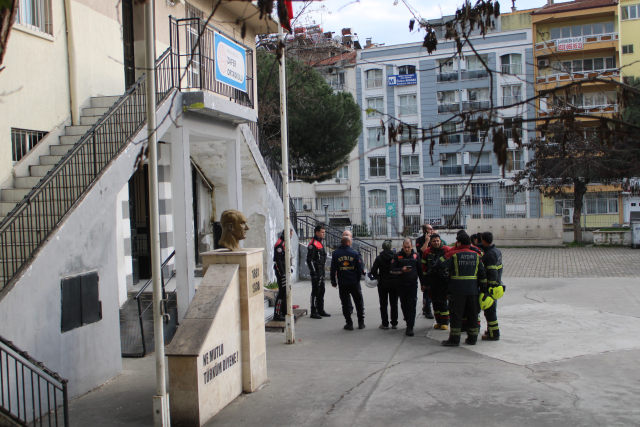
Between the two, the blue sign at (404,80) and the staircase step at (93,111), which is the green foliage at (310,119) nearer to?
the staircase step at (93,111)

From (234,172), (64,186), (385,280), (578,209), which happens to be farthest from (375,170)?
(64,186)

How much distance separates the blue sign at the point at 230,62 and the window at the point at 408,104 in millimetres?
35281

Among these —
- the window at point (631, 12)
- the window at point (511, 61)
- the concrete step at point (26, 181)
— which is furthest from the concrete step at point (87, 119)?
the window at point (631, 12)

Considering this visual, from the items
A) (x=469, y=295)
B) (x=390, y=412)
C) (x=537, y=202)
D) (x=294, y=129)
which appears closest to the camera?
(x=390, y=412)

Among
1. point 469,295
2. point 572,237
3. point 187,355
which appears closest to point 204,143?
point 469,295

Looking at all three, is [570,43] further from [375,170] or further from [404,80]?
[375,170]

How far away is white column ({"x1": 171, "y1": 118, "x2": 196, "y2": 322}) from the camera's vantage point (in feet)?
33.3

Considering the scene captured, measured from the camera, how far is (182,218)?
1020cm

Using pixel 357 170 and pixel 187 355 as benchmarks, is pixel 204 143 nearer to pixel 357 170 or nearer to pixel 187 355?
pixel 187 355

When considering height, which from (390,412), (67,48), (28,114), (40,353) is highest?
(67,48)

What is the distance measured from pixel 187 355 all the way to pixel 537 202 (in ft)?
87.1

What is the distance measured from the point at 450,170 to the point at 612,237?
793 inches

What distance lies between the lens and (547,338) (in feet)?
28.8

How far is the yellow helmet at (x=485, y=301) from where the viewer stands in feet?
27.7
